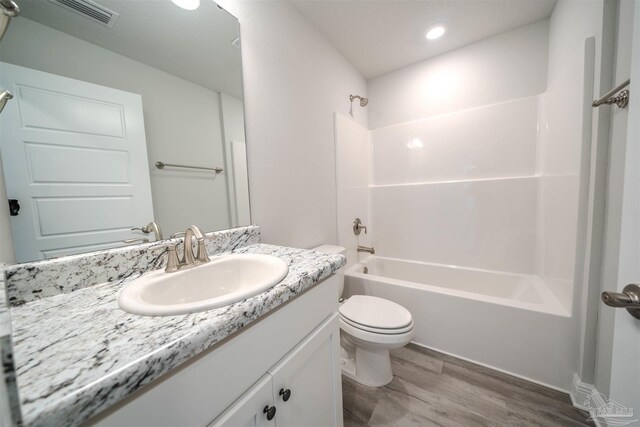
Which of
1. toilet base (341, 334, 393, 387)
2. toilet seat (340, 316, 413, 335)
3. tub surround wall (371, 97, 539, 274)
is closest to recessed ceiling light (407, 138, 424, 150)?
tub surround wall (371, 97, 539, 274)

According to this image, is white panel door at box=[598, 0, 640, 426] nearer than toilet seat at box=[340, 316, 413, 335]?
Yes

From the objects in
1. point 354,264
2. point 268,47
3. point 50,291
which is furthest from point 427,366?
point 268,47

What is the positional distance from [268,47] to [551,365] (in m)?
2.43

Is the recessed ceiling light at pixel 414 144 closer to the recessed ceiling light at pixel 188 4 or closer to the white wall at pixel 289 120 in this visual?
the white wall at pixel 289 120

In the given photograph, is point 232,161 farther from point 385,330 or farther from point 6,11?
point 385,330

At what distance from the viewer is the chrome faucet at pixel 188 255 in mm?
749

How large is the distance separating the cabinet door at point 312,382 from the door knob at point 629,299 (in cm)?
71

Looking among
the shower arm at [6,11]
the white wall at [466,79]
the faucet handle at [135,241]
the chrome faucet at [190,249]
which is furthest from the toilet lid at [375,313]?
the white wall at [466,79]

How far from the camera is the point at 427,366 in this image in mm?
1414

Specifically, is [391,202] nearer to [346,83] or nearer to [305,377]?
[346,83]

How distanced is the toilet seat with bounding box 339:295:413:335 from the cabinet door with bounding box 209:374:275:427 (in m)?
0.75

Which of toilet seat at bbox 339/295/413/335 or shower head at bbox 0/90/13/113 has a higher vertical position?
shower head at bbox 0/90/13/113

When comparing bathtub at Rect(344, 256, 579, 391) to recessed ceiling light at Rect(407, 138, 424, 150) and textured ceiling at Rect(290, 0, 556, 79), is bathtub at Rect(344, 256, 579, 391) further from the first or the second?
textured ceiling at Rect(290, 0, 556, 79)

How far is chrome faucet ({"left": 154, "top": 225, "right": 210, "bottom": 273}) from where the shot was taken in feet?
2.46
